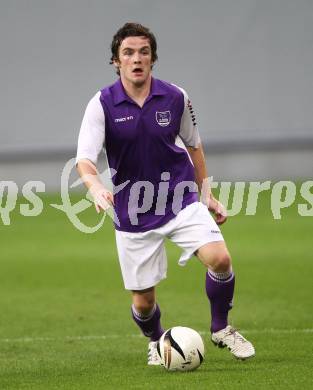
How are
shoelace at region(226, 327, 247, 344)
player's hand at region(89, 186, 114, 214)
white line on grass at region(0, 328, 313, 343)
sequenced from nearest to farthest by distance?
player's hand at region(89, 186, 114, 214), shoelace at region(226, 327, 247, 344), white line on grass at region(0, 328, 313, 343)

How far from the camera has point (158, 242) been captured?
8.69 meters

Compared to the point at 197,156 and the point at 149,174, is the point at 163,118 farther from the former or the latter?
the point at 197,156

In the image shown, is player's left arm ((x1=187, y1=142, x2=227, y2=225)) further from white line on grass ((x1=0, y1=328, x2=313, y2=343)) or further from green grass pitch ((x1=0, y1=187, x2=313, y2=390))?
white line on grass ((x1=0, y1=328, x2=313, y2=343))

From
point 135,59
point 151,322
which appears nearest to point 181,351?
point 151,322

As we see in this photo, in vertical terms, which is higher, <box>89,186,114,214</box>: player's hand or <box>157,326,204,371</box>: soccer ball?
<box>89,186,114,214</box>: player's hand

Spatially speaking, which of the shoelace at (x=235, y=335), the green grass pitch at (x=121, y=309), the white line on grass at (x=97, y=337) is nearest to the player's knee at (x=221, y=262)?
the shoelace at (x=235, y=335)

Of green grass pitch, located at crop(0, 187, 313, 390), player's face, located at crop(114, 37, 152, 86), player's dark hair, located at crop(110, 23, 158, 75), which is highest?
player's dark hair, located at crop(110, 23, 158, 75)

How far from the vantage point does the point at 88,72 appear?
1038 inches

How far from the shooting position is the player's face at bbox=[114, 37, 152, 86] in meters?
8.54

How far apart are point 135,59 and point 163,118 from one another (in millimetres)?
477

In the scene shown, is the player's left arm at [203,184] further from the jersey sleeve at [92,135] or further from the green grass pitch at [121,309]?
the green grass pitch at [121,309]

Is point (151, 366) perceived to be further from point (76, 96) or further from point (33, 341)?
point (76, 96)

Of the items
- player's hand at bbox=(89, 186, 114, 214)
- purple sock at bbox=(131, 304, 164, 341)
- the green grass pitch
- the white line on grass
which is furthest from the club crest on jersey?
the white line on grass

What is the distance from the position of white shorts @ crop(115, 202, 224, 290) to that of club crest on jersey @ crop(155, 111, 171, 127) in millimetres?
634
